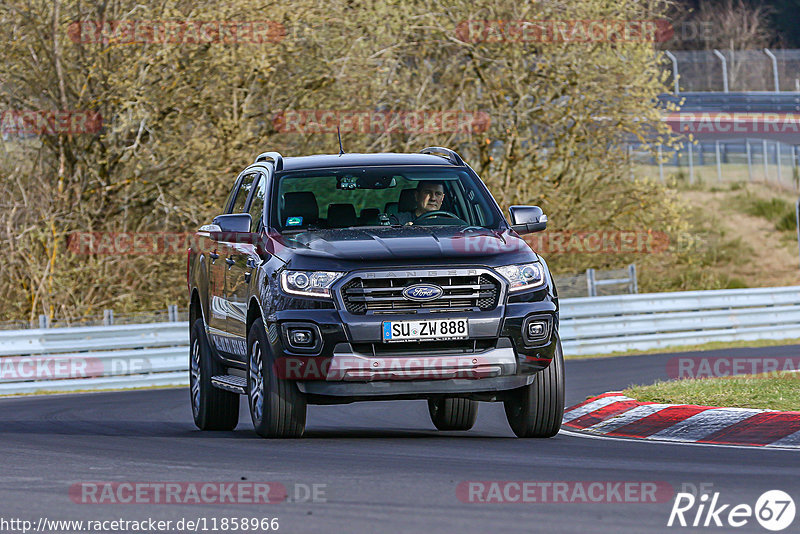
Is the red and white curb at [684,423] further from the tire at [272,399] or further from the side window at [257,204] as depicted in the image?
the side window at [257,204]

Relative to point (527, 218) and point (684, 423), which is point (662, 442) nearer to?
point (684, 423)

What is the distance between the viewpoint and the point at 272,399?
30.5ft

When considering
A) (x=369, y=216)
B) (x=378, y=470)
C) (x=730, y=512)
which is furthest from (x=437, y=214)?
(x=730, y=512)

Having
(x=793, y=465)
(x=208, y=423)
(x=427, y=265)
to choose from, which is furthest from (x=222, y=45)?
(x=793, y=465)

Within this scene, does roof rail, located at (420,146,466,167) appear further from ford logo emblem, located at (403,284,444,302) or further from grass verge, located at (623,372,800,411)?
grass verge, located at (623,372,800,411)

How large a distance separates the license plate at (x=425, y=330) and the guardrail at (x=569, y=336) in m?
11.4

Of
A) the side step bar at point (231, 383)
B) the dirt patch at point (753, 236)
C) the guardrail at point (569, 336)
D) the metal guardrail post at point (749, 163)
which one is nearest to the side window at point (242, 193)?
the side step bar at point (231, 383)

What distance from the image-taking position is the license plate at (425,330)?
8.98m

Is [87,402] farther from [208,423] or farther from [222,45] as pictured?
[222,45]

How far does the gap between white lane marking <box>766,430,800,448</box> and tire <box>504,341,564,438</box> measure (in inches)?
54.5

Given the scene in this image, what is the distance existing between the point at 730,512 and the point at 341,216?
4652mm

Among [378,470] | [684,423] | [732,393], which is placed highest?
[378,470]

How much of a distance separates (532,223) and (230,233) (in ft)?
7.06

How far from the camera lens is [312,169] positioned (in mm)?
10617
